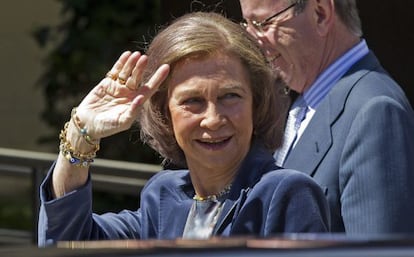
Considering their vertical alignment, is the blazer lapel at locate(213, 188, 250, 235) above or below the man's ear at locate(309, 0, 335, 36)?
below

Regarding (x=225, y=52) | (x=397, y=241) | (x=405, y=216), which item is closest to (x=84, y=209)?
(x=225, y=52)

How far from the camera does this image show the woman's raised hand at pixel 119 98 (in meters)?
3.67

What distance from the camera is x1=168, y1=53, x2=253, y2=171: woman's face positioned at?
3703 millimetres

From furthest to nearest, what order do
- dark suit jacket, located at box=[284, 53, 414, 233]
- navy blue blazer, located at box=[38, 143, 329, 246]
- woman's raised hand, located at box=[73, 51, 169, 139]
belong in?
dark suit jacket, located at box=[284, 53, 414, 233]
woman's raised hand, located at box=[73, 51, 169, 139]
navy blue blazer, located at box=[38, 143, 329, 246]

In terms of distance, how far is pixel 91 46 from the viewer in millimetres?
8797

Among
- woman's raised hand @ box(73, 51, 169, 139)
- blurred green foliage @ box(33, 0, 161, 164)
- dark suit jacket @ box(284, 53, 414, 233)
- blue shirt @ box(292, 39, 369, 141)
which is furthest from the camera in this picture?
blurred green foliage @ box(33, 0, 161, 164)

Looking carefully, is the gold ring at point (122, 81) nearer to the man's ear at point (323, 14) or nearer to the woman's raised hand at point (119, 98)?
the woman's raised hand at point (119, 98)

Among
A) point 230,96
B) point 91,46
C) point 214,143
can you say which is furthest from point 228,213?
point 91,46

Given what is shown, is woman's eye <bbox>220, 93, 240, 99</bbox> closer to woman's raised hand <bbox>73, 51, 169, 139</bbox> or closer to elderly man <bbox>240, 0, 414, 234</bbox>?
woman's raised hand <bbox>73, 51, 169, 139</bbox>

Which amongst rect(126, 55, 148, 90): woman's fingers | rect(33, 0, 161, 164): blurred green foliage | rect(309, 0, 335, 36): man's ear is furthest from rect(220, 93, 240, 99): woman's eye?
rect(33, 0, 161, 164): blurred green foliage

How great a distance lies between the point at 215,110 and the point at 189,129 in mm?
103

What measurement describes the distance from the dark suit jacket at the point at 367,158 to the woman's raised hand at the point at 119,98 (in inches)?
24.2

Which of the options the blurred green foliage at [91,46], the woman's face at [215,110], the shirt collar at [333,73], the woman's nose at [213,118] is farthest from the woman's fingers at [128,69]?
the blurred green foliage at [91,46]

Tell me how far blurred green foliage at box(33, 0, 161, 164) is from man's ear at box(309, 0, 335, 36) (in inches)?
172
